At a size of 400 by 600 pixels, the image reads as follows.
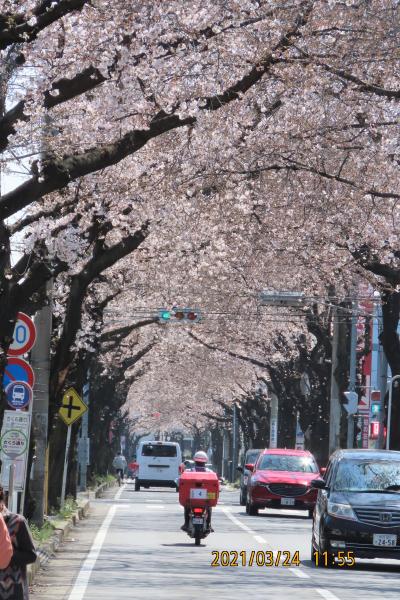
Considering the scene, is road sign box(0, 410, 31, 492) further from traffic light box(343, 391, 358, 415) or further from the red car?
traffic light box(343, 391, 358, 415)

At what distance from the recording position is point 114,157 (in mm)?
14945

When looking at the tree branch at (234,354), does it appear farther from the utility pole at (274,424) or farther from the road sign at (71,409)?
the road sign at (71,409)

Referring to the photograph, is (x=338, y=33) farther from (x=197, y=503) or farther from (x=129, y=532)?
(x=129, y=532)

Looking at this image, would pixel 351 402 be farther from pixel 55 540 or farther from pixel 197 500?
pixel 55 540

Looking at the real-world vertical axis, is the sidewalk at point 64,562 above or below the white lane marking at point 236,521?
below

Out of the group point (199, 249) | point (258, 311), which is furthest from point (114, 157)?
point (258, 311)

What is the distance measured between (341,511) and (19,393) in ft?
14.2

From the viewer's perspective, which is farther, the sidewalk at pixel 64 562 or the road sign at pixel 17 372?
the road sign at pixel 17 372

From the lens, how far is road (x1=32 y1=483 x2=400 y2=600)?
1558 centimetres

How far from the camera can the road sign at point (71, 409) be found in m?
30.7

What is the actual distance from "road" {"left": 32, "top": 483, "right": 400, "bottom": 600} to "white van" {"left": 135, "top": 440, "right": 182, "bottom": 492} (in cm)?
3050

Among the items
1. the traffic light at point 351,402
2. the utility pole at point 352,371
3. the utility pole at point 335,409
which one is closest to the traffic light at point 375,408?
the utility pole at point 352,371

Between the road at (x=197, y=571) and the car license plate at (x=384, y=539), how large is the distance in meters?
0.41

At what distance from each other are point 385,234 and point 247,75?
11.4m
